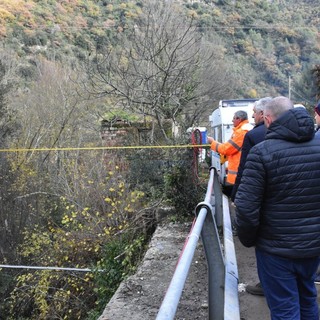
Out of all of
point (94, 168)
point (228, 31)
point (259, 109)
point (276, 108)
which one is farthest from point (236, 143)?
point (228, 31)

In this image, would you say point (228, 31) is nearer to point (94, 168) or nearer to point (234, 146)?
point (94, 168)

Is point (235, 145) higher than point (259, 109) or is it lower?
lower

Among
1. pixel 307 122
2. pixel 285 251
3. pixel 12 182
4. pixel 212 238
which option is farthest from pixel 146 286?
pixel 12 182

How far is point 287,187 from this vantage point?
8.91ft

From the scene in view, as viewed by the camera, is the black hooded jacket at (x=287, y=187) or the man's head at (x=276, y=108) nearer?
the black hooded jacket at (x=287, y=187)

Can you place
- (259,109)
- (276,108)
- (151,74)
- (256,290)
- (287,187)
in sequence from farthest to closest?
1. (151,74)
2. (259,109)
3. (256,290)
4. (276,108)
5. (287,187)

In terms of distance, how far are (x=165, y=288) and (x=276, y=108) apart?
2.61m

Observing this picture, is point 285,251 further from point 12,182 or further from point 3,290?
point 12,182

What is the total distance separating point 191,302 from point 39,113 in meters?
19.0

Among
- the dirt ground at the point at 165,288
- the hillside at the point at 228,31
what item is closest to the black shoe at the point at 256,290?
the dirt ground at the point at 165,288

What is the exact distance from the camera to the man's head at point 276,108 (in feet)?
9.29

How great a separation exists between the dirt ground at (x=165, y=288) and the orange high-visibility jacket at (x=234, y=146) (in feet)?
3.63

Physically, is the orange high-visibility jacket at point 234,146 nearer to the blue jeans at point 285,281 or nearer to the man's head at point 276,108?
the man's head at point 276,108

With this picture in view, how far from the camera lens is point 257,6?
80.4 metres
